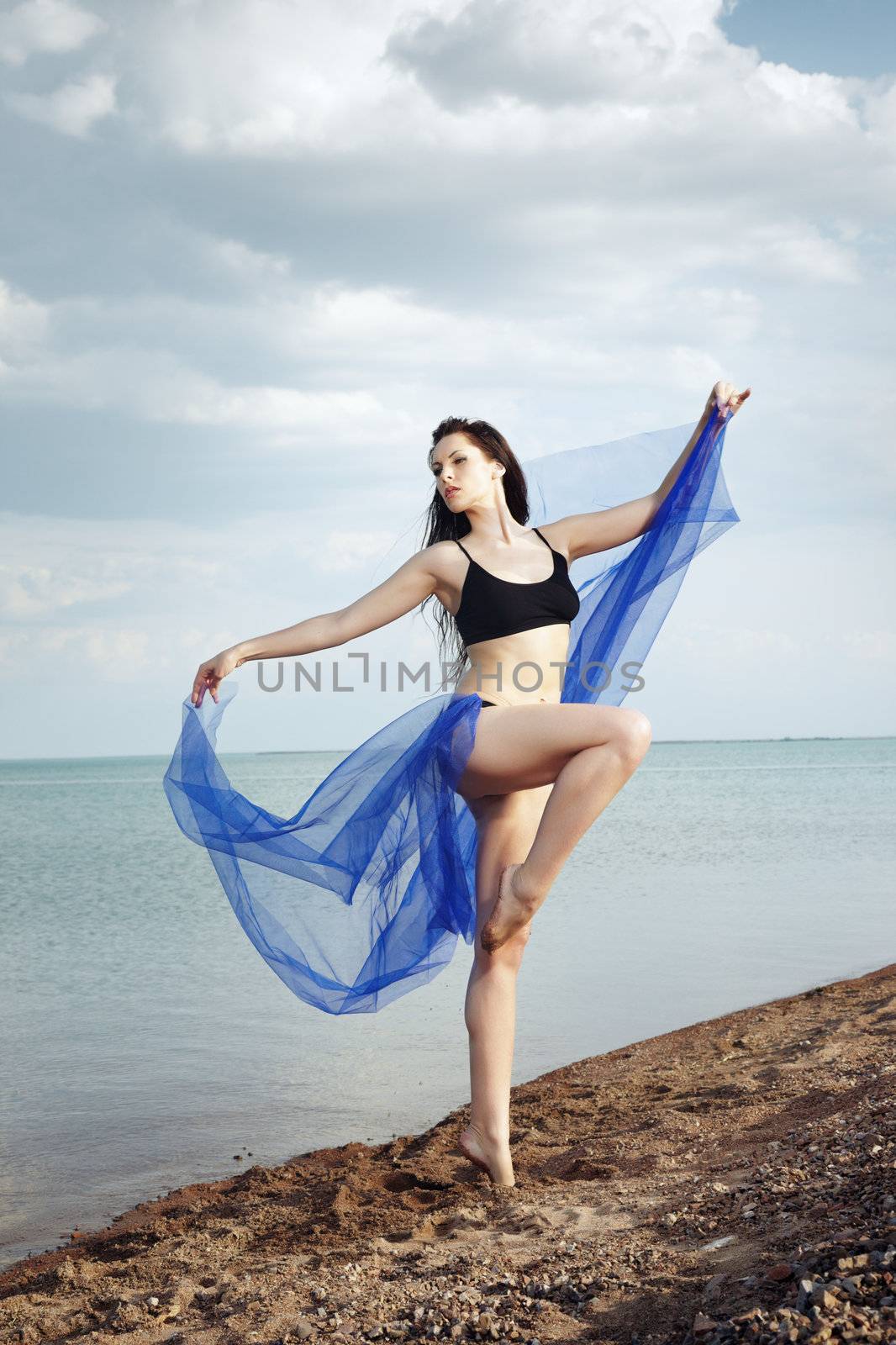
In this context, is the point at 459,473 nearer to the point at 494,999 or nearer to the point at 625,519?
the point at 625,519

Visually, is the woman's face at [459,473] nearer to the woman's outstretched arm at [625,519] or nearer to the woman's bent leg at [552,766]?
the woman's outstretched arm at [625,519]

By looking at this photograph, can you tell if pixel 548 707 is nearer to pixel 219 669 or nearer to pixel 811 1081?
pixel 219 669

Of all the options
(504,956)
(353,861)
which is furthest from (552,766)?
(353,861)

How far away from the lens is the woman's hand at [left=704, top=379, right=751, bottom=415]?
4.46 m

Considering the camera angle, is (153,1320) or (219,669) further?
(219,669)

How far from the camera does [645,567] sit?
4617 mm

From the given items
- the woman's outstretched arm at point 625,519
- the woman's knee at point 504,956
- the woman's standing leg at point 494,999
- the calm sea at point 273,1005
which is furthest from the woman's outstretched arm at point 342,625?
the calm sea at point 273,1005

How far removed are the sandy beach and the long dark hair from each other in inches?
74.6

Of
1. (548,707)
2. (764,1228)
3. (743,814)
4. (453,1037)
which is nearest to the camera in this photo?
(764,1228)

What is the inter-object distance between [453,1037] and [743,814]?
1905 cm

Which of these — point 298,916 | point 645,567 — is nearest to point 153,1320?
point 298,916

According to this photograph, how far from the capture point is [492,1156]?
3.92m

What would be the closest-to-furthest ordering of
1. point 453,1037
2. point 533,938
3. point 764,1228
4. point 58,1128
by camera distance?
point 764,1228 < point 58,1128 < point 453,1037 < point 533,938

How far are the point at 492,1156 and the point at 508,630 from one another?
184cm
